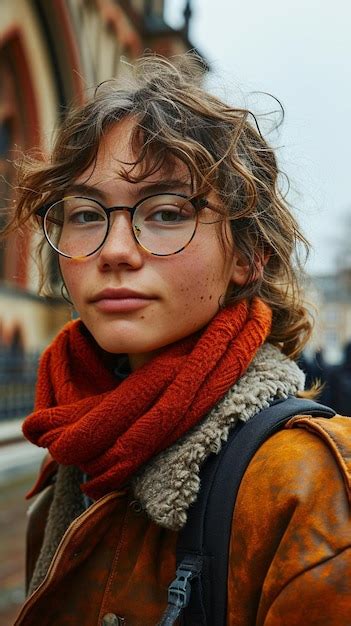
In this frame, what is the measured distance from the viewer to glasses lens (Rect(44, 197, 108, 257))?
1472 mm

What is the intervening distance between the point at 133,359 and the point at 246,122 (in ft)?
2.03

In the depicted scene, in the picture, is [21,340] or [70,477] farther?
[21,340]

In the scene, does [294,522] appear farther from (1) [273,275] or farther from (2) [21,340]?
(2) [21,340]

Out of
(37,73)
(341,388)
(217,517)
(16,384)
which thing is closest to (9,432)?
(16,384)

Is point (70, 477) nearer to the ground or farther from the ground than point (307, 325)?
nearer to the ground

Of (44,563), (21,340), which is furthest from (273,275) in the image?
(21,340)

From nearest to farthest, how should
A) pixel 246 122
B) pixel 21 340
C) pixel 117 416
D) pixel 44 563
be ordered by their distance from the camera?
pixel 117 416 < pixel 246 122 < pixel 44 563 < pixel 21 340

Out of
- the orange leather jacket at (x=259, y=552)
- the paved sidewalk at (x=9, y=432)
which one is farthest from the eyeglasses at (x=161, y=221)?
the paved sidewalk at (x=9, y=432)

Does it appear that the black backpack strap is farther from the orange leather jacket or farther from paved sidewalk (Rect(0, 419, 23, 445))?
paved sidewalk (Rect(0, 419, 23, 445))

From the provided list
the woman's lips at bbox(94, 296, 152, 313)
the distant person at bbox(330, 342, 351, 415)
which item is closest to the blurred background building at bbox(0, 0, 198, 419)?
the distant person at bbox(330, 342, 351, 415)

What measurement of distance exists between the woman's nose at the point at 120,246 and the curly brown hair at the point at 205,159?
9cm

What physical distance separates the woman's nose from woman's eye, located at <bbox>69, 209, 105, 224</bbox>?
84mm

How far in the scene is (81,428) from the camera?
1.38 m

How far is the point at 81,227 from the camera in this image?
1.52 m
